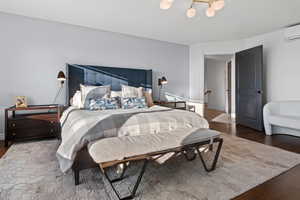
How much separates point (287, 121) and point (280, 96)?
1.03 meters

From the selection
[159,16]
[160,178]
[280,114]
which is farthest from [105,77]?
[280,114]

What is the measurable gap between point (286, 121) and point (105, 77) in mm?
4055

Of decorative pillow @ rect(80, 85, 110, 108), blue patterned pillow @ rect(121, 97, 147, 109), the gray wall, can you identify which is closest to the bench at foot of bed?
blue patterned pillow @ rect(121, 97, 147, 109)

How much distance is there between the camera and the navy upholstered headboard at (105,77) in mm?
3600

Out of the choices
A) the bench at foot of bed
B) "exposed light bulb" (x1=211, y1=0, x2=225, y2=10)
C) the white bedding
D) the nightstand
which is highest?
"exposed light bulb" (x1=211, y1=0, x2=225, y2=10)

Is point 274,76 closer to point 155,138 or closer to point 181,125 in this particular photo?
point 181,125

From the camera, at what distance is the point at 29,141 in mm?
3135

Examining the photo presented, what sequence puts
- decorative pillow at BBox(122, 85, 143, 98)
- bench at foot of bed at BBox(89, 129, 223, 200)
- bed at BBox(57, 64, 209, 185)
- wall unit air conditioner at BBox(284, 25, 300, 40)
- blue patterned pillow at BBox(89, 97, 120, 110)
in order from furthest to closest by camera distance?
wall unit air conditioner at BBox(284, 25, 300, 40) → decorative pillow at BBox(122, 85, 143, 98) → blue patterned pillow at BBox(89, 97, 120, 110) → bed at BBox(57, 64, 209, 185) → bench at foot of bed at BBox(89, 129, 223, 200)

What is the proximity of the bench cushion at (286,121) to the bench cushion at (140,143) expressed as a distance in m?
2.29

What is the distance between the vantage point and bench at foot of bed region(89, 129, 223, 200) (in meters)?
1.47

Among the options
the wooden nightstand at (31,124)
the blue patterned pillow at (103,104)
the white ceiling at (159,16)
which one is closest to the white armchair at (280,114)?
the white ceiling at (159,16)

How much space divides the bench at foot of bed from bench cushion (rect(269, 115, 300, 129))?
2.29 metres

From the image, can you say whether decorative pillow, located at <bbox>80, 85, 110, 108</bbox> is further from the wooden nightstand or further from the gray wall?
the gray wall

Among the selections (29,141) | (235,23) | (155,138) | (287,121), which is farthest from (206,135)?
(29,141)
